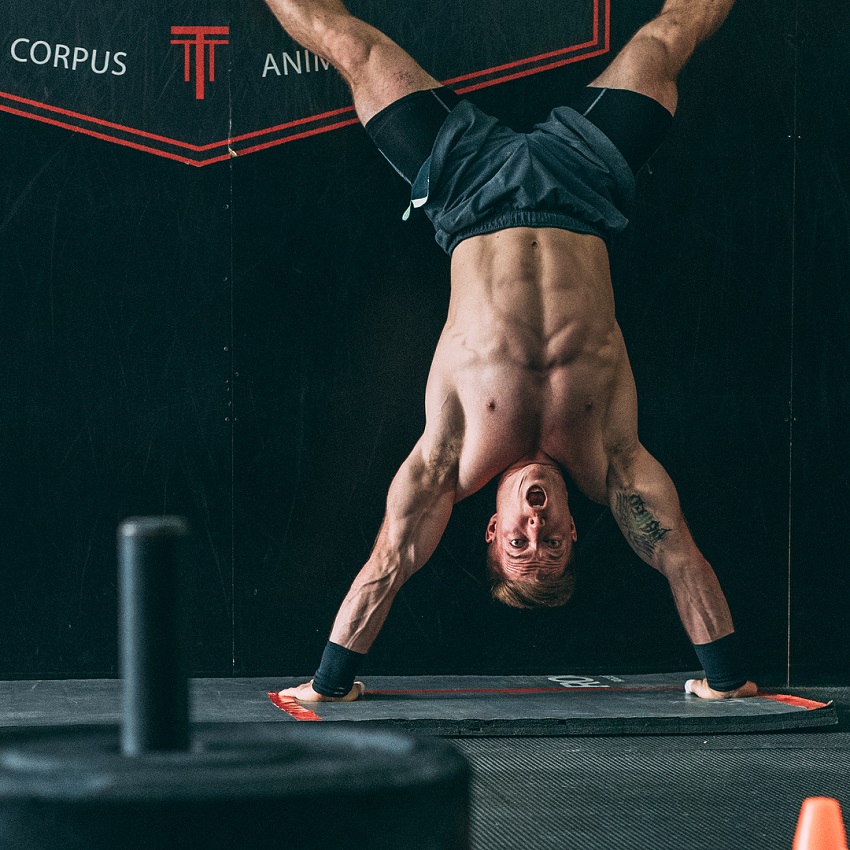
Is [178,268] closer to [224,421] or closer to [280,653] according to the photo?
[224,421]

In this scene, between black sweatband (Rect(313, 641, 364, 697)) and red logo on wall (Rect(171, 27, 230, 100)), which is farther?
red logo on wall (Rect(171, 27, 230, 100))

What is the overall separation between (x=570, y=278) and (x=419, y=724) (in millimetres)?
1455

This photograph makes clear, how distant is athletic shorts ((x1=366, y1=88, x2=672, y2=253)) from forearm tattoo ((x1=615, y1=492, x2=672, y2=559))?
0.88 meters

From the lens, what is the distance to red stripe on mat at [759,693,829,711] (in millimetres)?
3488

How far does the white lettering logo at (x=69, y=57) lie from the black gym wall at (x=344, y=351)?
3 centimetres

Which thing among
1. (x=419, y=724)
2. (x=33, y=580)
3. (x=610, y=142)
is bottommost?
(x=419, y=724)

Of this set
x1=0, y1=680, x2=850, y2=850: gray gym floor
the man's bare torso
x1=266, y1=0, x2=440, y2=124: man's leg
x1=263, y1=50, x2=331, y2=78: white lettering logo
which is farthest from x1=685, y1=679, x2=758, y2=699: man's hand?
x1=263, y1=50, x2=331, y2=78: white lettering logo

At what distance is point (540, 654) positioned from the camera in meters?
4.11

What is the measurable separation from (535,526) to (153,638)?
2930mm

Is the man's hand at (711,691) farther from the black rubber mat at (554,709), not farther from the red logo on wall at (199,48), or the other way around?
the red logo on wall at (199,48)

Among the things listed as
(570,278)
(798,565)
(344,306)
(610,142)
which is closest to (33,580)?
(344,306)

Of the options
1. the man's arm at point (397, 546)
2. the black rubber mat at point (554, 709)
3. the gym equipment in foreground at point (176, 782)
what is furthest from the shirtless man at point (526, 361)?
the gym equipment in foreground at point (176, 782)

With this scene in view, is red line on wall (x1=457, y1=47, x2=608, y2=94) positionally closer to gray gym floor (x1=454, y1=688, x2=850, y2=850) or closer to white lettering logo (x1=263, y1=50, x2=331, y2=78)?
white lettering logo (x1=263, y1=50, x2=331, y2=78)

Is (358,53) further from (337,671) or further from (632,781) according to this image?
(632,781)
